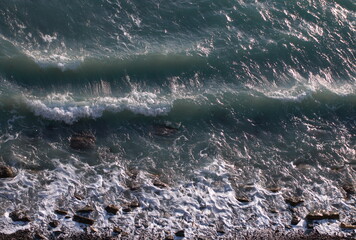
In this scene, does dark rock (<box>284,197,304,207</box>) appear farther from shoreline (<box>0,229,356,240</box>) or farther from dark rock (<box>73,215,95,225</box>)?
dark rock (<box>73,215,95,225</box>)

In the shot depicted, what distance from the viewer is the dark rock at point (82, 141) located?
17.3 metres

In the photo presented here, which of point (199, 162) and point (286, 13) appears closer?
point (199, 162)

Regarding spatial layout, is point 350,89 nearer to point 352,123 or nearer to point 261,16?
point 352,123

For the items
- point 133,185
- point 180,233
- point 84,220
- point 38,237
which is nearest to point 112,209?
point 84,220

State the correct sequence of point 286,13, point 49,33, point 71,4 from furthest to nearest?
point 286,13
point 71,4
point 49,33

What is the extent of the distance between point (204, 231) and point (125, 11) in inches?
482

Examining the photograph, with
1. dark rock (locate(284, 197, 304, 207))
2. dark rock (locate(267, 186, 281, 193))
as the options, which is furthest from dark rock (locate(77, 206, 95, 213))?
dark rock (locate(284, 197, 304, 207))

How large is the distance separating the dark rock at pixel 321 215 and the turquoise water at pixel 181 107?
320 millimetres

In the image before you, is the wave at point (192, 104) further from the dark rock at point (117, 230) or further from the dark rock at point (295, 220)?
the dark rock at point (295, 220)

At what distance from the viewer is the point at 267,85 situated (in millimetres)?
21516

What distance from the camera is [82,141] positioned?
17.5 meters

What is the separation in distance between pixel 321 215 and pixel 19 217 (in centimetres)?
954

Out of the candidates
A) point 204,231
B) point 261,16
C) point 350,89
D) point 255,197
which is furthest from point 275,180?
point 261,16

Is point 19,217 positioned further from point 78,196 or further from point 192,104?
point 192,104
